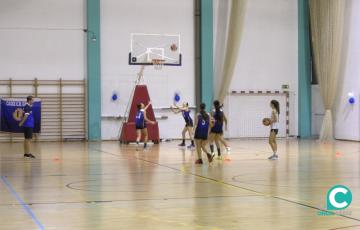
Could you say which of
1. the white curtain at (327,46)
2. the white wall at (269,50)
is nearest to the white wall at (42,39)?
the white wall at (269,50)

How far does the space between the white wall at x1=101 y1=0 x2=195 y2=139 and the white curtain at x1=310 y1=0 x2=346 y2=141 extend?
587 centimetres

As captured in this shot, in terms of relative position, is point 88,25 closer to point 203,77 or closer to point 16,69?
point 16,69

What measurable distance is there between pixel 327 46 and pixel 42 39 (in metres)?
12.9

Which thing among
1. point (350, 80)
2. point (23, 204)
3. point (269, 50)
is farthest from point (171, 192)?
point (269, 50)

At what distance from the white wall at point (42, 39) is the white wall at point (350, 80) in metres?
12.1

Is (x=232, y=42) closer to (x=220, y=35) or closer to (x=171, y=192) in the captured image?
(x=220, y=35)

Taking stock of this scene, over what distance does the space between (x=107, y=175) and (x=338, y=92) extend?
17.7 meters

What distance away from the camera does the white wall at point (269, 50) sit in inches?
1098

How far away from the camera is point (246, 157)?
56.5ft

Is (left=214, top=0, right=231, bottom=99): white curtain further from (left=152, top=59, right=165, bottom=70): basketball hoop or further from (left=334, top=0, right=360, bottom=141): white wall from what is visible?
(left=334, top=0, right=360, bottom=141): white wall

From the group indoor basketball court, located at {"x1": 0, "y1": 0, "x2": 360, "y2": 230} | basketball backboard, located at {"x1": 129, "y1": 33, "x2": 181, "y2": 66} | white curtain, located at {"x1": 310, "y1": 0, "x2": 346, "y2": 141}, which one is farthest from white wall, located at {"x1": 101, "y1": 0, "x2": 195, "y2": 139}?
white curtain, located at {"x1": 310, "y1": 0, "x2": 346, "y2": 141}

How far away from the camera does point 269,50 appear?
28172 mm

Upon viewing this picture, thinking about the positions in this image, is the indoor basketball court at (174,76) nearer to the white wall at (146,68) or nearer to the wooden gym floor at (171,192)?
the white wall at (146,68)

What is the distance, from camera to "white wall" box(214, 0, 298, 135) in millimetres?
27891
